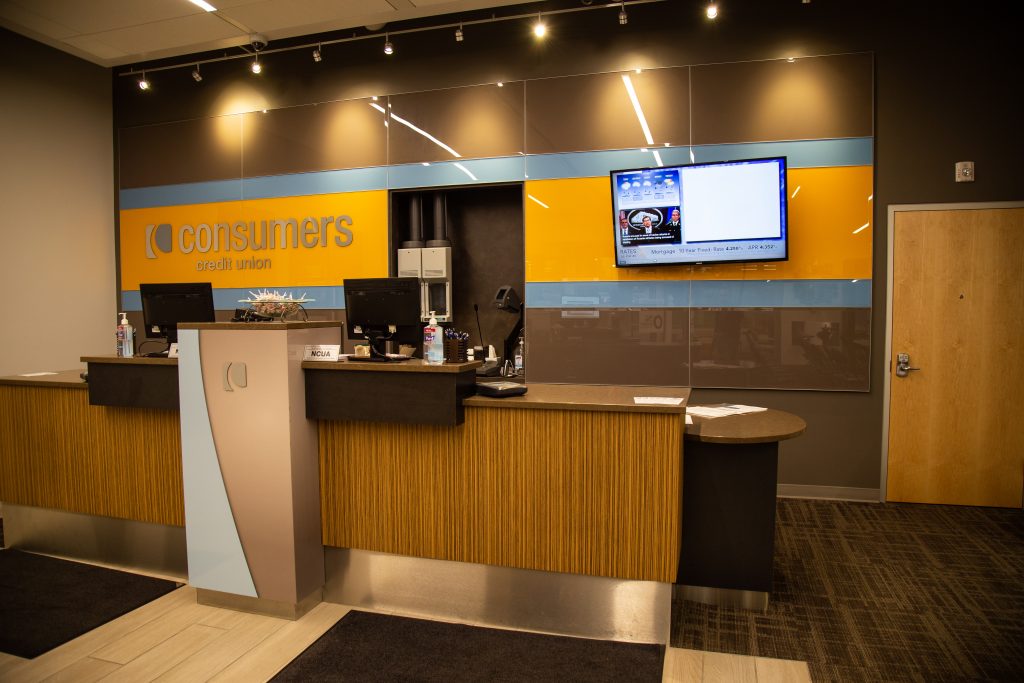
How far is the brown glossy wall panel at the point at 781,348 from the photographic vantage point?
4.34 m

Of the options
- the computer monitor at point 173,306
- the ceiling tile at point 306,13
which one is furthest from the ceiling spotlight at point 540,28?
the computer monitor at point 173,306

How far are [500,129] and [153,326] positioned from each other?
2.88 metres

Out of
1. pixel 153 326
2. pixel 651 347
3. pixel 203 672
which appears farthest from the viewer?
pixel 651 347

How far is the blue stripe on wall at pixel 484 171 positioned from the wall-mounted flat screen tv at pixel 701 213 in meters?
0.20

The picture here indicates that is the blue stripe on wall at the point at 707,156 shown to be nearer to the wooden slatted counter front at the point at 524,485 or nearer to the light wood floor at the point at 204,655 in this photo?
the wooden slatted counter front at the point at 524,485

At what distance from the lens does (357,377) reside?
9.08 ft

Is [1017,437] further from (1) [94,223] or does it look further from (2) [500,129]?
(1) [94,223]

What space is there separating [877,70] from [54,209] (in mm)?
6895

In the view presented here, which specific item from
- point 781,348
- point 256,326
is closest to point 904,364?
point 781,348

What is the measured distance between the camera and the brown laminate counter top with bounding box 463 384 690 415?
2500 mm

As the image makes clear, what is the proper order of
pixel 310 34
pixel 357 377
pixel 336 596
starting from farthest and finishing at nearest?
pixel 310 34 < pixel 336 596 < pixel 357 377

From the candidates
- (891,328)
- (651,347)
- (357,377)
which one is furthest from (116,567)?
(891,328)

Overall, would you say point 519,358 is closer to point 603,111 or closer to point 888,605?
point 603,111

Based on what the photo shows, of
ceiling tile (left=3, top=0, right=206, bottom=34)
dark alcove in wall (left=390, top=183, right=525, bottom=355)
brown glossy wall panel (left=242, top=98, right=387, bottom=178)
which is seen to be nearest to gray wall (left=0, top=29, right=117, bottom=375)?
ceiling tile (left=3, top=0, right=206, bottom=34)
